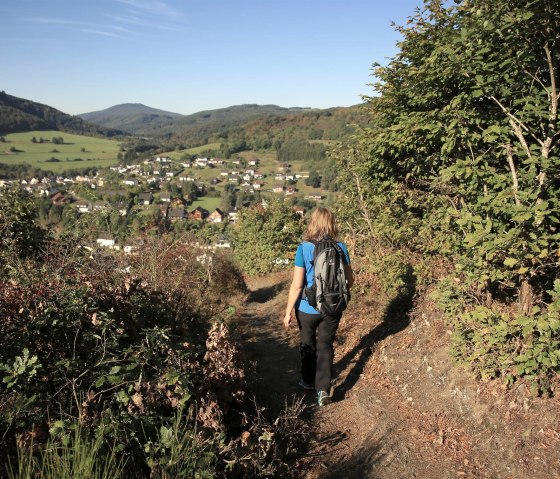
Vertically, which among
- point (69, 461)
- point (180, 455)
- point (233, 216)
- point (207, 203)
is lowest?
point (233, 216)

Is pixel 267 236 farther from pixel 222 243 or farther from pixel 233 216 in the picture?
pixel 233 216

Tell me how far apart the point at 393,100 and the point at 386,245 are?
8.98 ft

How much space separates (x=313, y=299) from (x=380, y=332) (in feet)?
7.19

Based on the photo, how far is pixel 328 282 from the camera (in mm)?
3738

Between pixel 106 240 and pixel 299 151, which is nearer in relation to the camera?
pixel 106 240

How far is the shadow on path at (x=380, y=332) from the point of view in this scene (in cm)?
460

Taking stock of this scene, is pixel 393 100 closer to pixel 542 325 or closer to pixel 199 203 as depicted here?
pixel 542 325

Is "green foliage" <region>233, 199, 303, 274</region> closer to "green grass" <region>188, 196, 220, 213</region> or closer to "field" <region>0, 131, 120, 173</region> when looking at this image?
"green grass" <region>188, 196, 220, 213</region>

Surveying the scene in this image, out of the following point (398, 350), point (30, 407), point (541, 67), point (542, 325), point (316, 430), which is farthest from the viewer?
point (398, 350)

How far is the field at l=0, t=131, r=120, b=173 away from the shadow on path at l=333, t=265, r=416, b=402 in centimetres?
8577

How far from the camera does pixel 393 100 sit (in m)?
7.11

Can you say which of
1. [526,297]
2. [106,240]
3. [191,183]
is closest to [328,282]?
[526,297]

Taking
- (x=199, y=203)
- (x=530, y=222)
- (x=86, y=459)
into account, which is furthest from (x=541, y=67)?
(x=199, y=203)

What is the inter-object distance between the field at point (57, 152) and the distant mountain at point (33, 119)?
4.73 m
